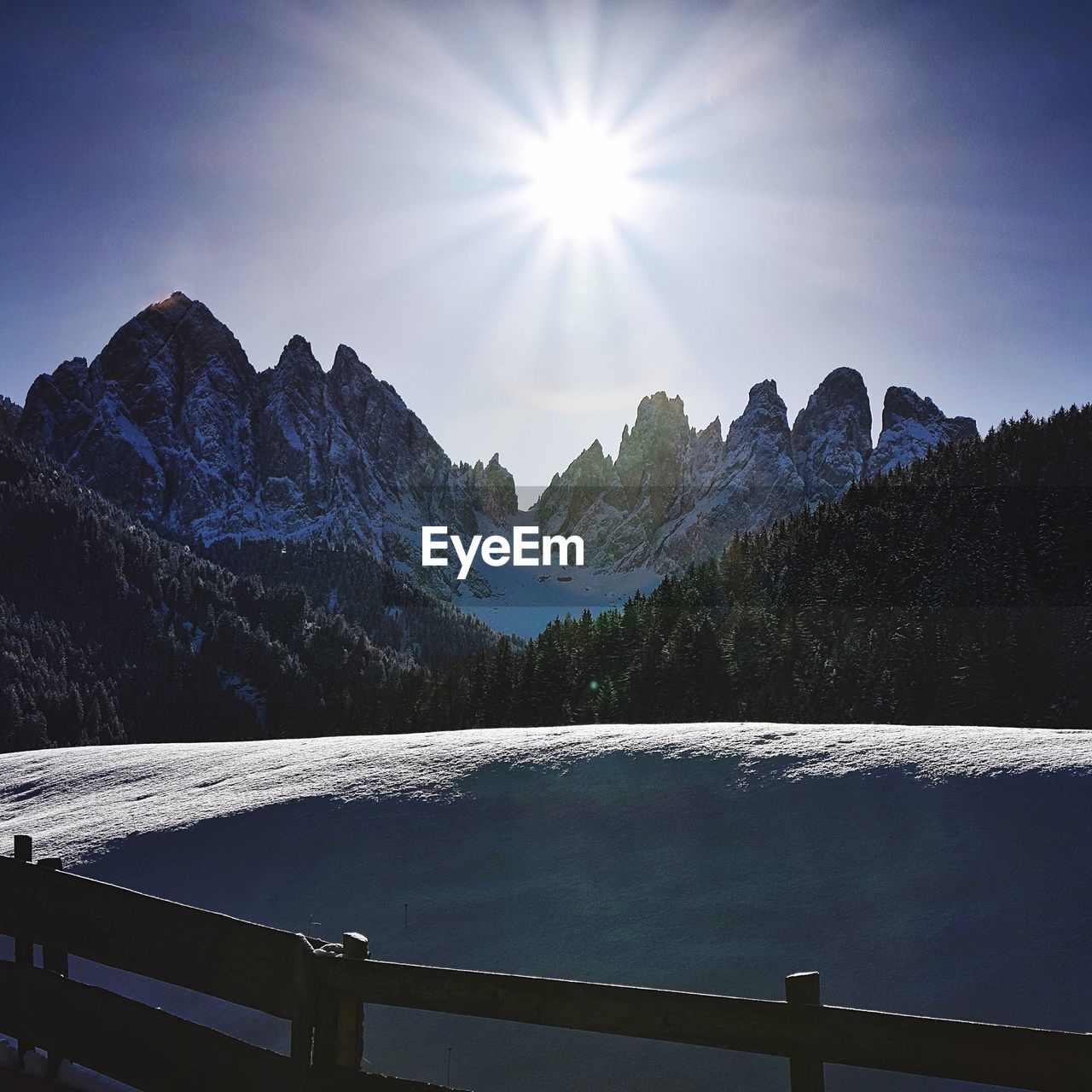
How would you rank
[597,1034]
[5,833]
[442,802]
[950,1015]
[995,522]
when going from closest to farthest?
[950,1015]
[597,1034]
[442,802]
[5,833]
[995,522]

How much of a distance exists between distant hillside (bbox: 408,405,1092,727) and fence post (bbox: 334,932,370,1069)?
206 ft

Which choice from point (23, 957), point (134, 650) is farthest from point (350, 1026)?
point (134, 650)

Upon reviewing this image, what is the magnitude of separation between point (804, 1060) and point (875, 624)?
79265mm

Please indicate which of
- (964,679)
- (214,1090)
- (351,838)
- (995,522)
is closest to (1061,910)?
(214,1090)

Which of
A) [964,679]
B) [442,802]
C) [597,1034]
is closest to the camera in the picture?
[597,1034]

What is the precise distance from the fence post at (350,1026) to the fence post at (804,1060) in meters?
2.29

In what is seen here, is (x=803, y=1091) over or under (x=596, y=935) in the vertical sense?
over

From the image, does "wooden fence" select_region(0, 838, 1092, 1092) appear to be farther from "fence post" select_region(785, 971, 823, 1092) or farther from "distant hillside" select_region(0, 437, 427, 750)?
"distant hillside" select_region(0, 437, 427, 750)

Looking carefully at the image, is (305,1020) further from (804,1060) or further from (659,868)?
(659,868)

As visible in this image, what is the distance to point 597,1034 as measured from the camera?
25.2 feet

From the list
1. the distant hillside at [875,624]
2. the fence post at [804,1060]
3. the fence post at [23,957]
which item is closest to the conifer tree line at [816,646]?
the distant hillside at [875,624]

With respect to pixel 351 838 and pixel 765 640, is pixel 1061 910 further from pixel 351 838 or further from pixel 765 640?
pixel 765 640

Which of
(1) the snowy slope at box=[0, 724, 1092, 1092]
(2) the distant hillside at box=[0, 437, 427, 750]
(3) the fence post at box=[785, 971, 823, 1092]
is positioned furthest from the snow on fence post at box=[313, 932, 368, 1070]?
(2) the distant hillside at box=[0, 437, 427, 750]

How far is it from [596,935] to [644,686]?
68.1 meters
